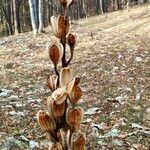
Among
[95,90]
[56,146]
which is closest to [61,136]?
[56,146]

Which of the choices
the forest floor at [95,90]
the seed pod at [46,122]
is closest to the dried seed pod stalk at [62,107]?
the seed pod at [46,122]

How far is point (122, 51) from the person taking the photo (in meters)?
16.2

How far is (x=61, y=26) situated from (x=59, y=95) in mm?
209

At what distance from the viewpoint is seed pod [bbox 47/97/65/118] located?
1.15 m

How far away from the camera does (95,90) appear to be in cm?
1137

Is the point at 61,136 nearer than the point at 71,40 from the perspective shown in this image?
Yes

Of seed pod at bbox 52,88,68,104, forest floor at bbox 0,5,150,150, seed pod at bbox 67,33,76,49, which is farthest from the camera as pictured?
forest floor at bbox 0,5,150,150

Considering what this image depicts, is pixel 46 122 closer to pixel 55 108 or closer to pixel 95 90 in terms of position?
pixel 55 108

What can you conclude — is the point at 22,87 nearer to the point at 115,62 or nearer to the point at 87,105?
the point at 87,105

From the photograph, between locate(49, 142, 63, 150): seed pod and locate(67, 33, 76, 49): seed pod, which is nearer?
locate(49, 142, 63, 150): seed pod

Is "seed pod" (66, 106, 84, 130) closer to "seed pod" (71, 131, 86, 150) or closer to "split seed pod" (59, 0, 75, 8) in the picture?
"seed pod" (71, 131, 86, 150)

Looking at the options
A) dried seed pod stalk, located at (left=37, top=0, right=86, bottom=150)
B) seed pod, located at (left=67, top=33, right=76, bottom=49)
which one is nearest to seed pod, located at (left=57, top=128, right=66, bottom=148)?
dried seed pod stalk, located at (left=37, top=0, right=86, bottom=150)

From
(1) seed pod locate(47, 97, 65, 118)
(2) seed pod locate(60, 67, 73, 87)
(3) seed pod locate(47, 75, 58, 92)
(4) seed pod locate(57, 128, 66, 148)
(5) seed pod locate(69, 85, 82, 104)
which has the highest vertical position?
(2) seed pod locate(60, 67, 73, 87)

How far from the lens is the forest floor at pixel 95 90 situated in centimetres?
843
